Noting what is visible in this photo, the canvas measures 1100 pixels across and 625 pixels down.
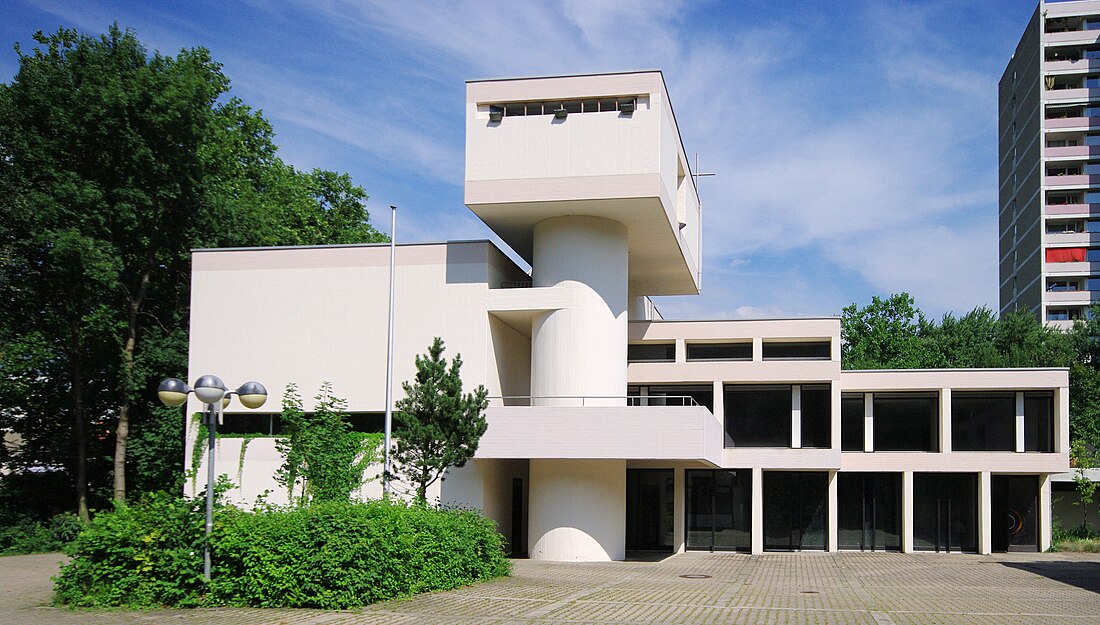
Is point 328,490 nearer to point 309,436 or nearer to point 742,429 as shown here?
point 309,436

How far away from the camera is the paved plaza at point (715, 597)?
567 inches

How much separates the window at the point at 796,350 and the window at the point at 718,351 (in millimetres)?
616

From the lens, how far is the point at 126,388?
3155cm

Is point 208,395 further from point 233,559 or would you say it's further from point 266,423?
point 266,423

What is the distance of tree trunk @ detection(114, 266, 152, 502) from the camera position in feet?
102

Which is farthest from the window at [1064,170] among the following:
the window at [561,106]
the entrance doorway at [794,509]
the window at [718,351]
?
the window at [561,106]

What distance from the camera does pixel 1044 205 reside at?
73.9 m

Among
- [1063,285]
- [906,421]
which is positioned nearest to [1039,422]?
[906,421]

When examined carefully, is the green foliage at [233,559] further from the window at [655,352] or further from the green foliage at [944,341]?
the green foliage at [944,341]

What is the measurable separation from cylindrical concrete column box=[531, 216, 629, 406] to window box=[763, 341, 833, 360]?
638 cm

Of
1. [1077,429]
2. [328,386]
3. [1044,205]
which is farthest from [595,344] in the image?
[1044,205]

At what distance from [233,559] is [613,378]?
45.8ft

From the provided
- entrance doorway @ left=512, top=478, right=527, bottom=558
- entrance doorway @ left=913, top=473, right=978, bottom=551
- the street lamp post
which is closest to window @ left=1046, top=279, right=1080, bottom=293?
entrance doorway @ left=913, top=473, right=978, bottom=551

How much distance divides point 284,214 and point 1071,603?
32.5 metres
